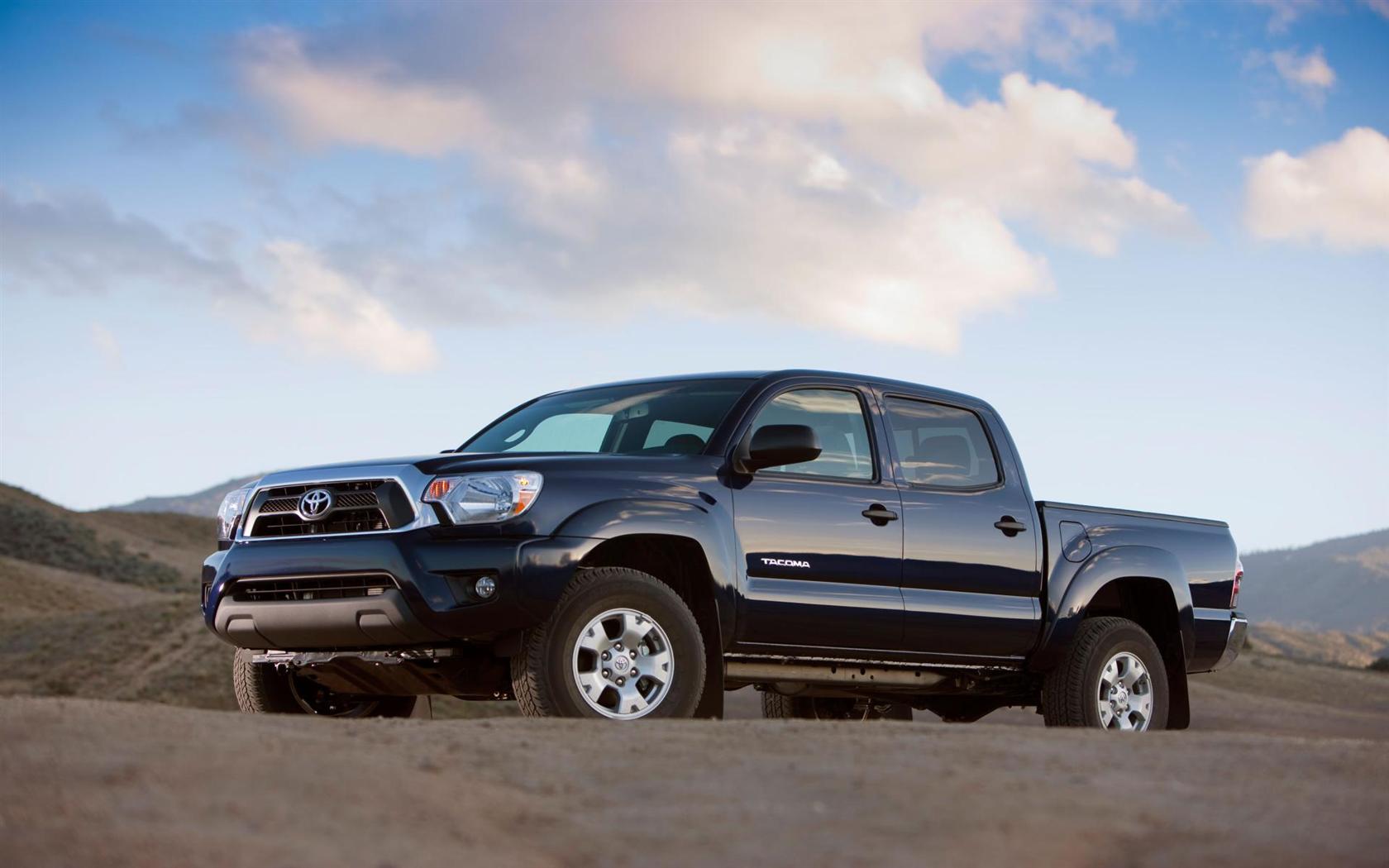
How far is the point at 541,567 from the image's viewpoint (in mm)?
6973

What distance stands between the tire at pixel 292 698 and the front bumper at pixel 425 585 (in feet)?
2.89

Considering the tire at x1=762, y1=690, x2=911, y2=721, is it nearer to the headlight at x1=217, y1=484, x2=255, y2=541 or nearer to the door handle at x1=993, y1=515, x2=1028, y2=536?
the door handle at x1=993, y1=515, x2=1028, y2=536

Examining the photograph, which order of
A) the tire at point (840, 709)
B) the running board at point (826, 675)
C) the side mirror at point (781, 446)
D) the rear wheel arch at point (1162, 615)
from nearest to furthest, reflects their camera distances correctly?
the side mirror at point (781, 446), the running board at point (826, 675), the rear wheel arch at point (1162, 615), the tire at point (840, 709)

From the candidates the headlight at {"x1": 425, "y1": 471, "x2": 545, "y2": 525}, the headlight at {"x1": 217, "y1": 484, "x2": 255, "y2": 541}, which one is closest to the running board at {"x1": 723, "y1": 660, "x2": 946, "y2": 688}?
the headlight at {"x1": 425, "y1": 471, "x2": 545, "y2": 525}

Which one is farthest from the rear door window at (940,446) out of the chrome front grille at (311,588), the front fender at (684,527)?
the chrome front grille at (311,588)

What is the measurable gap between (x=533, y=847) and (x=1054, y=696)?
5339mm

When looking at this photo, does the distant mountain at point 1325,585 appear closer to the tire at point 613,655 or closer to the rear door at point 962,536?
the rear door at point 962,536

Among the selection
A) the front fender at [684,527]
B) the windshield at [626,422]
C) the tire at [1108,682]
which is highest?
the windshield at [626,422]

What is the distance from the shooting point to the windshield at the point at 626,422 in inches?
319

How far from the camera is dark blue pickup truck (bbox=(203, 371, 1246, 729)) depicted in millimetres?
7035

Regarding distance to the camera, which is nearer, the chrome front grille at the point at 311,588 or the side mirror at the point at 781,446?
the chrome front grille at the point at 311,588

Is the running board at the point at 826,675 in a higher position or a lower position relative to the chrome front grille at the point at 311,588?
lower

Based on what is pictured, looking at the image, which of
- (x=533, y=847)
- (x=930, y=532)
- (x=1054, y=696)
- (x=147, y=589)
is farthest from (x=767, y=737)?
(x=147, y=589)

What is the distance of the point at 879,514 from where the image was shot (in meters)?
8.20
